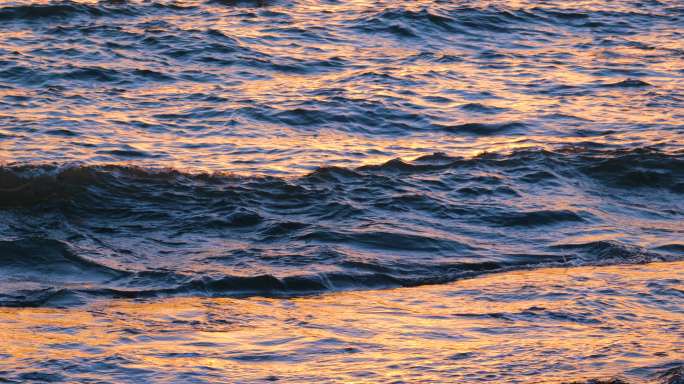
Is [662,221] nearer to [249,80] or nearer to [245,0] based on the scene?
[249,80]

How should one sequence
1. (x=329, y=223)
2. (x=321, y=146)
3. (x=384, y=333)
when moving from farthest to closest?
(x=321, y=146)
(x=329, y=223)
(x=384, y=333)

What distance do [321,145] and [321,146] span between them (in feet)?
0.13

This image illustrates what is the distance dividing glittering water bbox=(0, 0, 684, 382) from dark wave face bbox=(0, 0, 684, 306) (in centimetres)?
3

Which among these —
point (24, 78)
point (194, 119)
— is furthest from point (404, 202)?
point (24, 78)

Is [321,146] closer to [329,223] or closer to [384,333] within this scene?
[329,223]

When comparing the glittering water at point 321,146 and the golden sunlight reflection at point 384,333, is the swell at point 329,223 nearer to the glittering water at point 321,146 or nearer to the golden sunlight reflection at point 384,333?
the glittering water at point 321,146

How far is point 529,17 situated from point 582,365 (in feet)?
42.2

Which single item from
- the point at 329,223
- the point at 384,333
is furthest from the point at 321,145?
the point at 384,333

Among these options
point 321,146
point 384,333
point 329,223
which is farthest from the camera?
point 321,146

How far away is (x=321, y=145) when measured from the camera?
11.4 metres

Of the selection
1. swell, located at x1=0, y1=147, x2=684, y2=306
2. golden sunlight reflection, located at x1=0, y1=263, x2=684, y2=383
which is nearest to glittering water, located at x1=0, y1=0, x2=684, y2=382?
swell, located at x1=0, y1=147, x2=684, y2=306

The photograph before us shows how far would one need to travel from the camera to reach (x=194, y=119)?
1191 cm

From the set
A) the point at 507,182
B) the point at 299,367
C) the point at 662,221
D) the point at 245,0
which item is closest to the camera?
the point at 299,367

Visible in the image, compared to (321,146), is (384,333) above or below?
above
